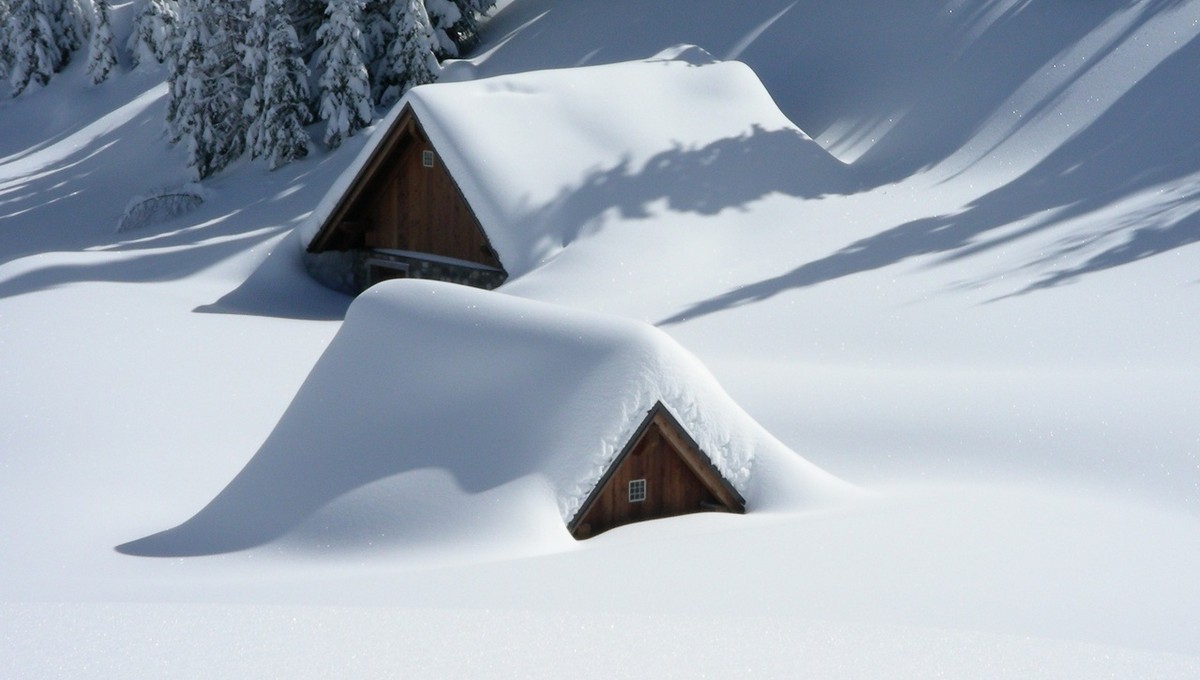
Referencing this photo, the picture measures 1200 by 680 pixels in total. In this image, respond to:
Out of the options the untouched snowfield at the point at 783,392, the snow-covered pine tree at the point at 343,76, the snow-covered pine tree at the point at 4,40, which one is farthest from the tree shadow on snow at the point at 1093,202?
the snow-covered pine tree at the point at 4,40

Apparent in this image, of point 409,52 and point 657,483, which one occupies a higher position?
point 409,52

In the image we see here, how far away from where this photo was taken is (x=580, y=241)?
18.4 meters

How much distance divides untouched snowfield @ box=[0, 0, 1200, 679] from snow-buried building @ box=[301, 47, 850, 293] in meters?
0.23

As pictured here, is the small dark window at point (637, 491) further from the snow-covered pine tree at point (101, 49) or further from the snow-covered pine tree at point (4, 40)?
the snow-covered pine tree at point (4, 40)

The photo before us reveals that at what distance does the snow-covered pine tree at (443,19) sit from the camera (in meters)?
28.7

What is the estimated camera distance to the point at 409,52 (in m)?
27.1

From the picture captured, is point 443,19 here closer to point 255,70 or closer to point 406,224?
point 255,70

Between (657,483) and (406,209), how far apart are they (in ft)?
40.1

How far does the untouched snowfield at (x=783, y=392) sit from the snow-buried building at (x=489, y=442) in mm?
84

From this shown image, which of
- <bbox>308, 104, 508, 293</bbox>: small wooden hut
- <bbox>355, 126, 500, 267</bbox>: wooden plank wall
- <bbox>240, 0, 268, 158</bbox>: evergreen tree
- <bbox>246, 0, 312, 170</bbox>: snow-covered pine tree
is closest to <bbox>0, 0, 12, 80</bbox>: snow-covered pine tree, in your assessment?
<bbox>240, 0, 268, 158</bbox>: evergreen tree

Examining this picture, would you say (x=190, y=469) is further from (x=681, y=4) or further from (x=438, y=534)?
(x=681, y=4)

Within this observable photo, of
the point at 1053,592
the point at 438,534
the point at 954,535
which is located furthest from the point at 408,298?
the point at 1053,592

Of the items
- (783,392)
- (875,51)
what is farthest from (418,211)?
(875,51)

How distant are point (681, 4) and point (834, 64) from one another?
15.9ft
